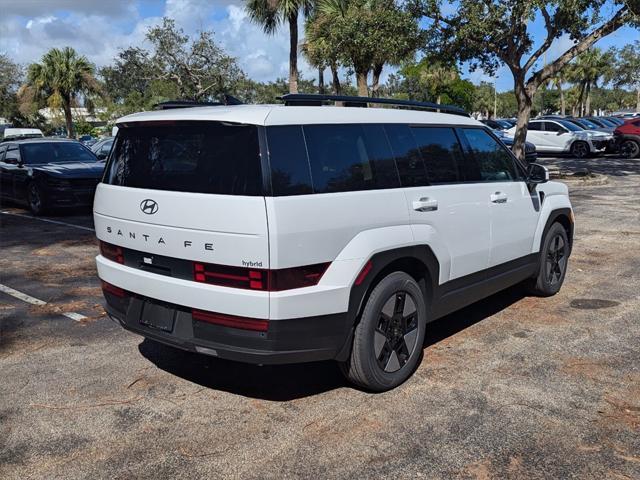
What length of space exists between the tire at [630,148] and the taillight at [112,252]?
2585 cm

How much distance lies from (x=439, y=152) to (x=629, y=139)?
24.3 metres

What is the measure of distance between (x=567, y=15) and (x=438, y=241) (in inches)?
493

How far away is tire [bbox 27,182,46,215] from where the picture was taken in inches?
487

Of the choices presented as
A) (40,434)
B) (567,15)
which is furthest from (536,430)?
(567,15)

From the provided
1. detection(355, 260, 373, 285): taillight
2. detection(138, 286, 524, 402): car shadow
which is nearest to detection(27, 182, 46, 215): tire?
detection(138, 286, 524, 402): car shadow

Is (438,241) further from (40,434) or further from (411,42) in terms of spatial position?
(411,42)

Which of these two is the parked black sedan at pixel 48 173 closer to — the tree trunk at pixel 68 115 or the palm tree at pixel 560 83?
the tree trunk at pixel 68 115

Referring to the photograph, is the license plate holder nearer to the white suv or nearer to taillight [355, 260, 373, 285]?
the white suv

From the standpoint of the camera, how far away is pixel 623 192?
1552 centimetres

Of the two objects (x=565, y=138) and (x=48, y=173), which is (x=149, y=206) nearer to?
(x=48, y=173)

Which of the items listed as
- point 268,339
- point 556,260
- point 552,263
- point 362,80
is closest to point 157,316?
point 268,339

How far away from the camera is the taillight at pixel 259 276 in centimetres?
341

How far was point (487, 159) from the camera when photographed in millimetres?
5293

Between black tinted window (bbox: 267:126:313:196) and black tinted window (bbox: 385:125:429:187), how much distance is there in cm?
87
